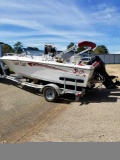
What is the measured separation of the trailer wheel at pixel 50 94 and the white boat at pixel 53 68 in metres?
0.39

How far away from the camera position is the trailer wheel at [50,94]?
27.3 ft

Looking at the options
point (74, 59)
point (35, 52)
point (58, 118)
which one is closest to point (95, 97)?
point (74, 59)

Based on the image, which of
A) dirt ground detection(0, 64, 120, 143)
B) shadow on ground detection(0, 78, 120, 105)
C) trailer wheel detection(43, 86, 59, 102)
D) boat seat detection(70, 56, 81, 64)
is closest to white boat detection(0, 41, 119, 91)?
boat seat detection(70, 56, 81, 64)

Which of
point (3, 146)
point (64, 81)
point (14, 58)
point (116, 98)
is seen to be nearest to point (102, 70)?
point (116, 98)

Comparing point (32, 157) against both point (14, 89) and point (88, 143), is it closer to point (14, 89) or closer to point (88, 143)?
point (88, 143)

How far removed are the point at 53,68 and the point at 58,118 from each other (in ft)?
8.31

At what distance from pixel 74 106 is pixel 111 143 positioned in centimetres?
317

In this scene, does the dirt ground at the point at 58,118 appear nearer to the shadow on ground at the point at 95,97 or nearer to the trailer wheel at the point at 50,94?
the shadow on ground at the point at 95,97

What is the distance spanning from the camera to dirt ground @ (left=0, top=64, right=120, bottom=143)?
5.19m

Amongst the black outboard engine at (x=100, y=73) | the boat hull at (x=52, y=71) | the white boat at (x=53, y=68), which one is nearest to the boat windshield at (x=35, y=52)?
the white boat at (x=53, y=68)

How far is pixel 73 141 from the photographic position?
4.93 meters

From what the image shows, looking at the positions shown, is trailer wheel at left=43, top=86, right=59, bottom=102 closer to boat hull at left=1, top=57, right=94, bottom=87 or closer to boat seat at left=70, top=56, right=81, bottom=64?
boat hull at left=1, top=57, right=94, bottom=87

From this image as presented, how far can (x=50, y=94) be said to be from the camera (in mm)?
8477

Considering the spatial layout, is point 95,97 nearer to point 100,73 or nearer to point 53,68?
point 100,73
